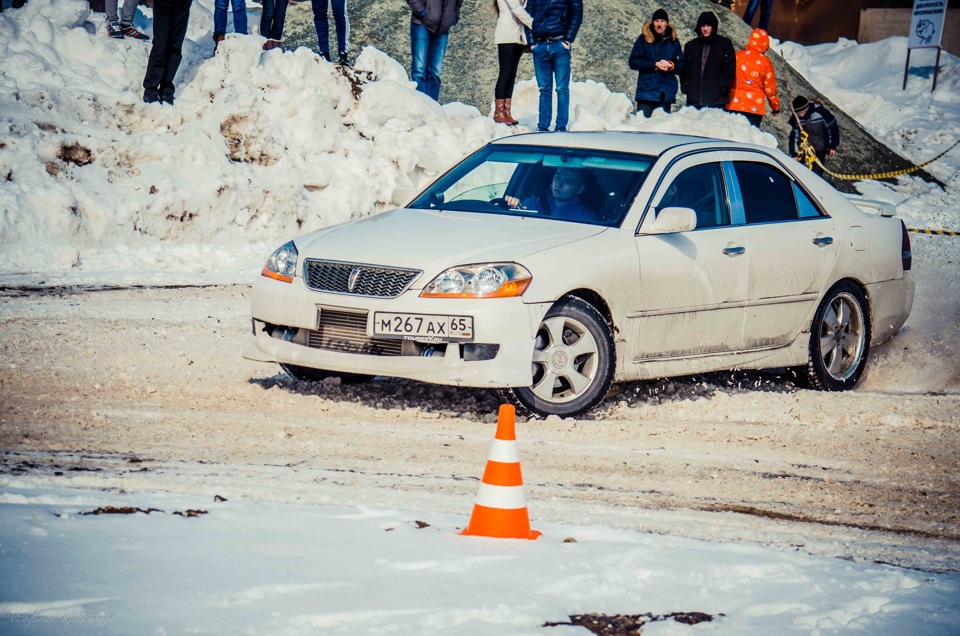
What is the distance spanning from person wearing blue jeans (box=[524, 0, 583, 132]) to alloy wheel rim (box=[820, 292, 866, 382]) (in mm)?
7277

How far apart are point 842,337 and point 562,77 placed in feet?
25.4

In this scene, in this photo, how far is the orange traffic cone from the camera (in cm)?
492

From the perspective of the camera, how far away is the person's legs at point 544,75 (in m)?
16.0


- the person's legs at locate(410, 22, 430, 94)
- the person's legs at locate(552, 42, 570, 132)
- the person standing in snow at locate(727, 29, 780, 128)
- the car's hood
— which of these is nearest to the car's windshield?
the car's hood

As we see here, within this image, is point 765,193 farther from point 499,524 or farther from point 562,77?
point 562,77

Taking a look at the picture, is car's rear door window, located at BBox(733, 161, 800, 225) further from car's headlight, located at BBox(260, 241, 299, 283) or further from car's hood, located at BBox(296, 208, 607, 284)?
car's headlight, located at BBox(260, 241, 299, 283)

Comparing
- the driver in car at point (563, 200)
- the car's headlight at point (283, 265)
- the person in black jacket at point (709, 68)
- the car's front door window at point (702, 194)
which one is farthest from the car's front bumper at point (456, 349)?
the person in black jacket at point (709, 68)

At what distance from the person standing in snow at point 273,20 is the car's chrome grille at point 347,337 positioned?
9.28 meters

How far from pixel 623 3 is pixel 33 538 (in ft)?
68.0

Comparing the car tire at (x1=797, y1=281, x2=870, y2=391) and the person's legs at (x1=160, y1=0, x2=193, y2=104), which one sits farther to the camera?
the person's legs at (x1=160, y1=0, x2=193, y2=104)

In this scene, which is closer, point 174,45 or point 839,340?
point 839,340

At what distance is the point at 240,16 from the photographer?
53.3ft

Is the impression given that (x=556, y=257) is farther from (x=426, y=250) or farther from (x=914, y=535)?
(x=914, y=535)

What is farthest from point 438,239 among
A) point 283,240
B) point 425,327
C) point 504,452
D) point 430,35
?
point 430,35
